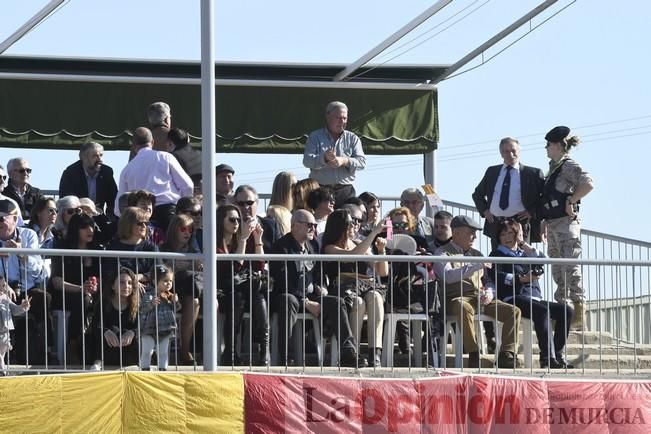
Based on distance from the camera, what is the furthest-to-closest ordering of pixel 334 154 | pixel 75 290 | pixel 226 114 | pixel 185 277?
pixel 226 114, pixel 334 154, pixel 185 277, pixel 75 290

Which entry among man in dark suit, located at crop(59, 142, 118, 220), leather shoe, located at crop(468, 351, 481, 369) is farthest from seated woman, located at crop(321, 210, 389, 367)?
man in dark suit, located at crop(59, 142, 118, 220)

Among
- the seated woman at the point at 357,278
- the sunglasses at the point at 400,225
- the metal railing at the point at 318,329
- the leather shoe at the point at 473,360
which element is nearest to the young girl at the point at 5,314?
the metal railing at the point at 318,329

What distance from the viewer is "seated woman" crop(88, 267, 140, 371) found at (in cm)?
1552

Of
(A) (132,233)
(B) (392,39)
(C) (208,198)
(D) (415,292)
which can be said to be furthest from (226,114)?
(C) (208,198)

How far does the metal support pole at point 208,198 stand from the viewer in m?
15.5

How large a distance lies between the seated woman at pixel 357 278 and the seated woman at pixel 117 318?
1753 millimetres

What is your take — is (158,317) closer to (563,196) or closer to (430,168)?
(563,196)

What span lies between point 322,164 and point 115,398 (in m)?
4.74

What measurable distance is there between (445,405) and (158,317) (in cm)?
251

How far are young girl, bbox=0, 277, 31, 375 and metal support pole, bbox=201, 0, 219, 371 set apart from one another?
4.85ft

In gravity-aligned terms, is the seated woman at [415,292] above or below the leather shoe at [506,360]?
above

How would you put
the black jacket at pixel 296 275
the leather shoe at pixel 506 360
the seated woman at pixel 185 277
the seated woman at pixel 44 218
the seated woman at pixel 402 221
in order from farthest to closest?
the seated woman at pixel 402 221, the seated woman at pixel 44 218, the leather shoe at pixel 506 360, the black jacket at pixel 296 275, the seated woman at pixel 185 277

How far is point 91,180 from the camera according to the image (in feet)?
60.8

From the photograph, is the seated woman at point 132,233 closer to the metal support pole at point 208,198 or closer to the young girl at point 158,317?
the young girl at point 158,317
